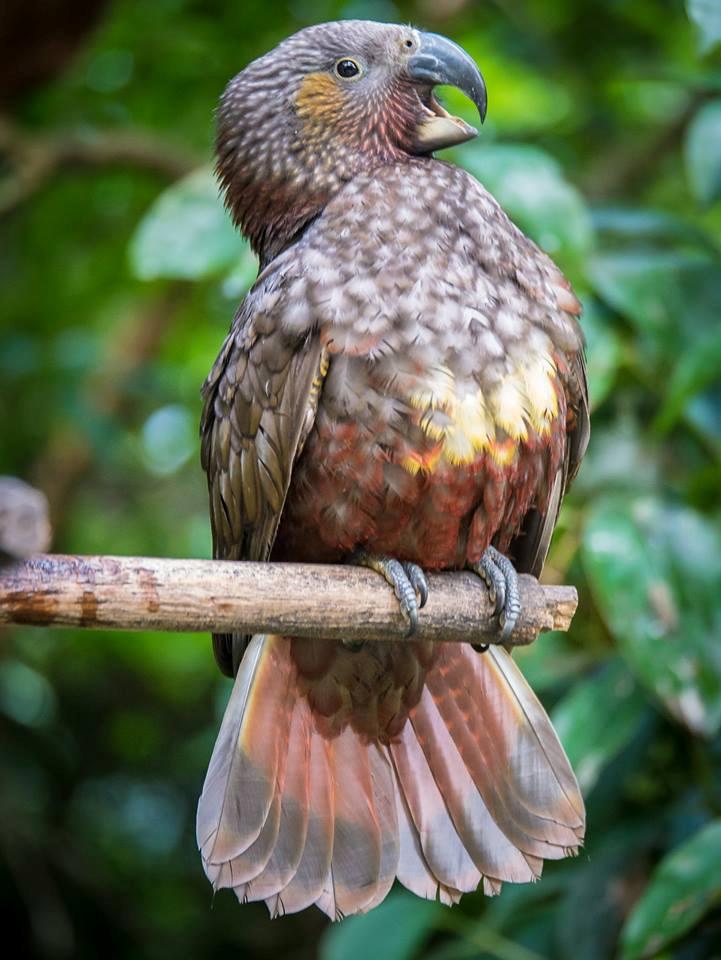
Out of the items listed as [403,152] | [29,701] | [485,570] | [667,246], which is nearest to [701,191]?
[667,246]

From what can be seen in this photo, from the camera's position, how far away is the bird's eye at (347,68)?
213 centimetres

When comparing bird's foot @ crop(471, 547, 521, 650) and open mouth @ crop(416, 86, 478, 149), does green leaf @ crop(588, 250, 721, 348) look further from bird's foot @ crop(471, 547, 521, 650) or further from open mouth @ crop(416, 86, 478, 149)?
bird's foot @ crop(471, 547, 521, 650)

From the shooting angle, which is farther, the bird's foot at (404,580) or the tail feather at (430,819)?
Result: the tail feather at (430,819)

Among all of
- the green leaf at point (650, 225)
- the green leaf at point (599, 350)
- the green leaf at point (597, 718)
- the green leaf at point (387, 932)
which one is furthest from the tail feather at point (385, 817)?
the green leaf at point (650, 225)

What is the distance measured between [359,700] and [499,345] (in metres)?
0.68

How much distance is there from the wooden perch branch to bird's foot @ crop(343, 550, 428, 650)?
0.01 m

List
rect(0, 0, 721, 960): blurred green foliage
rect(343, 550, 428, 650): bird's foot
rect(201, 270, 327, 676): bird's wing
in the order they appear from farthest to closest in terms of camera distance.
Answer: rect(0, 0, 721, 960): blurred green foliage < rect(201, 270, 327, 676): bird's wing < rect(343, 550, 428, 650): bird's foot

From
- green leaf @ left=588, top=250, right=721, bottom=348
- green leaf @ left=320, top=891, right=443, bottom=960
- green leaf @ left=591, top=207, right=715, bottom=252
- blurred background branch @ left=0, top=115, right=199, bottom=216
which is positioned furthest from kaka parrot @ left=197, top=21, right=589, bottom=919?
blurred background branch @ left=0, top=115, right=199, bottom=216

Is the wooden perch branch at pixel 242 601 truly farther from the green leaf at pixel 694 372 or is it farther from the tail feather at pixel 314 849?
the green leaf at pixel 694 372

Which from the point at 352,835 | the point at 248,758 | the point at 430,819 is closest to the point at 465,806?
the point at 430,819

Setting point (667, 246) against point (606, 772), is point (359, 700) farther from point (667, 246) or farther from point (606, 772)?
point (667, 246)

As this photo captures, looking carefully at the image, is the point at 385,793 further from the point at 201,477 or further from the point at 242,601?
the point at 201,477

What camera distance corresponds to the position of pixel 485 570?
2.02 m

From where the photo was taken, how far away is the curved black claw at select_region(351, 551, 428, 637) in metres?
1.84
